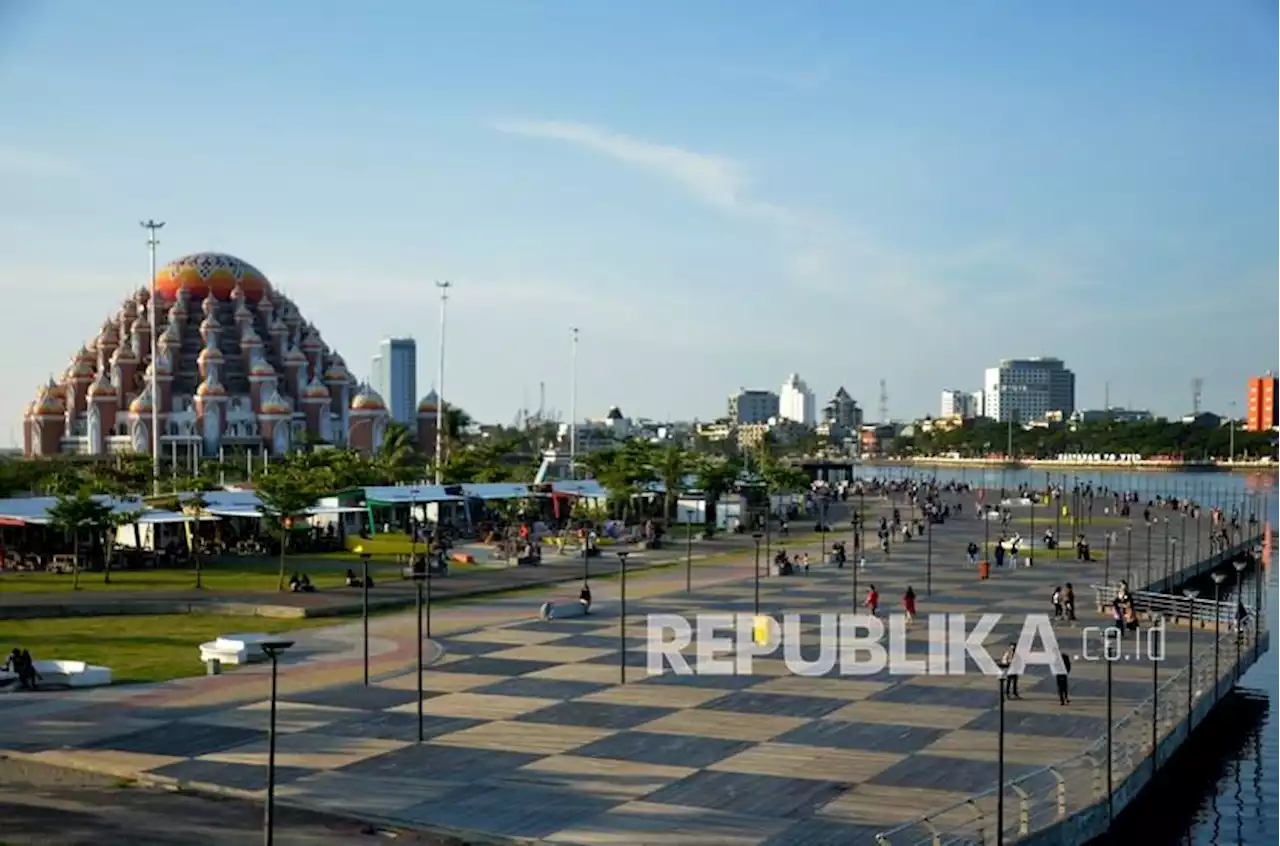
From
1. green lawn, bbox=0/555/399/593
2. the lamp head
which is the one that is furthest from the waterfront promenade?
green lawn, bbox=0/555/399/593

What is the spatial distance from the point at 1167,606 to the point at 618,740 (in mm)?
28731

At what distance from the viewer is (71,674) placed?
1253 inches

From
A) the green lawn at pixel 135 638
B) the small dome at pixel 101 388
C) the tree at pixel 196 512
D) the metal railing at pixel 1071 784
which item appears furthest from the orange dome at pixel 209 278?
the metal railing at pixel 1071 784

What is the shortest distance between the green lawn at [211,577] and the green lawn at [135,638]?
22.7ft

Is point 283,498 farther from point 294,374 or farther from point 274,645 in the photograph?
point 294,374

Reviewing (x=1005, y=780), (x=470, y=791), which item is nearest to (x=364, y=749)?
(x=470, y=791)

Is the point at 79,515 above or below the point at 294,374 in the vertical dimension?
below

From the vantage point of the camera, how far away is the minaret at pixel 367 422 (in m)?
141

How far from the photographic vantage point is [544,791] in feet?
75.5

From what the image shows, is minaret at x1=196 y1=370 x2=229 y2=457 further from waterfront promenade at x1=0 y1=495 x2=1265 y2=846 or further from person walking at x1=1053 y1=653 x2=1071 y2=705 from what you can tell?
person walking at x1=1053 y1=653 x2=1071 y2=705

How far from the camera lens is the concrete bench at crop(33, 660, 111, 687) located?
3177cm

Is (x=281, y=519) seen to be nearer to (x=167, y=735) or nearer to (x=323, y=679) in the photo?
(x=323, y=679)

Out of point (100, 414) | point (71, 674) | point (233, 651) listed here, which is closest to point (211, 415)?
point (100, 414)

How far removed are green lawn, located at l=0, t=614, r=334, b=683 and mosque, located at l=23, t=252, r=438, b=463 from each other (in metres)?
79.3
